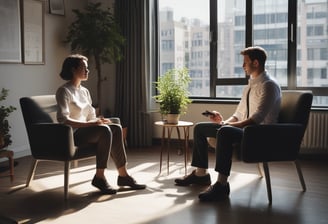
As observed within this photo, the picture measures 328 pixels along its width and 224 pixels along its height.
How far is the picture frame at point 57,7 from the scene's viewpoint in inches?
207

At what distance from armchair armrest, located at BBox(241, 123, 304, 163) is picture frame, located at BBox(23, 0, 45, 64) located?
9.24 feet

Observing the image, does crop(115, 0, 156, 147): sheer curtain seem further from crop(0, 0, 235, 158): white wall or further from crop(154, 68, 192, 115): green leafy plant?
crop(154, 68, 192, 115): green leafy plant

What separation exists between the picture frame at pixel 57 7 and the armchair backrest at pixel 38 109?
1802 millimetres

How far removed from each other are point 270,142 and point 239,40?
2312 millimetres

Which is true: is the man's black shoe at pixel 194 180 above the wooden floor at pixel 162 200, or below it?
above

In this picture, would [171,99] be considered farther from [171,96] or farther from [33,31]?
[33,31]

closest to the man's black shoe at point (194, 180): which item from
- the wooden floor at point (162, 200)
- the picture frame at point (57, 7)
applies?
the wooden floor at point (162, 200)

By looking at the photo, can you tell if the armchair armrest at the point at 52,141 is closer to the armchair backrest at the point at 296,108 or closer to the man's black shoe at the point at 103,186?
the man's black shoe at the point at 103,186

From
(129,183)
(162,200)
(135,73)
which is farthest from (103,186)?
(135,73)

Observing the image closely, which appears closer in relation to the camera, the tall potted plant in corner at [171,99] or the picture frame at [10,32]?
the tall potted plant in corner at [171,99]

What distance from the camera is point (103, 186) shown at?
11.6 feet

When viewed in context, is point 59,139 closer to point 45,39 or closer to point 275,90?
point 275,90

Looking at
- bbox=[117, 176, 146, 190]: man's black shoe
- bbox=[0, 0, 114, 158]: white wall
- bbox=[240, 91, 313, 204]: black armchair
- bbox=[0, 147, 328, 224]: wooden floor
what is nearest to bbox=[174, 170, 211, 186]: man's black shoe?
bbox=[0, 147, 328, 224]: wooden floor

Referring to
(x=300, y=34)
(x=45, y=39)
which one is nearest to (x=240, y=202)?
(x=300, y=34)
